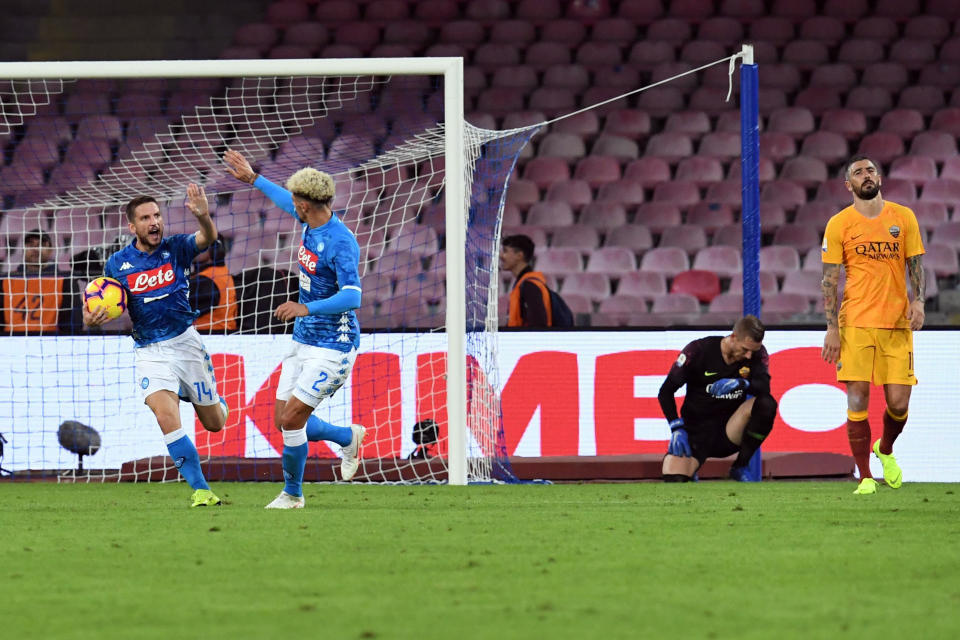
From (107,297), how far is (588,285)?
729 centimetres

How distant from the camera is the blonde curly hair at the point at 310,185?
7.38 metres

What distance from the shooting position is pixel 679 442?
10.0 m

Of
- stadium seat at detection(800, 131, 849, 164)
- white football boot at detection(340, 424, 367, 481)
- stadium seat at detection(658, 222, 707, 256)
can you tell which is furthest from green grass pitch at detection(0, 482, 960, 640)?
stadium seat at detection(800, 131, 849, 164)

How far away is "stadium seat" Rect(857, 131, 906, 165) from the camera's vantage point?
635 inches

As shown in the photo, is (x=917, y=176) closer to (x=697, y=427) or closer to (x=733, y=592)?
(x=697, y=427)

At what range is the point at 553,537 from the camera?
604 cm

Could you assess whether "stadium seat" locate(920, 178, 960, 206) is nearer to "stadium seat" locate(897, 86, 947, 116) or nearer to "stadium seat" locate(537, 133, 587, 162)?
"stadium seat" locate(897, 86, 947, 116)

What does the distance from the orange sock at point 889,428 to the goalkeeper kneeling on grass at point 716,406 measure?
1.43 metres

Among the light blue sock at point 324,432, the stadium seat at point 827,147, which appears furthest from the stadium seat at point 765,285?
the light blue sock at point 324,432

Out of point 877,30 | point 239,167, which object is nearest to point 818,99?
point 877,30

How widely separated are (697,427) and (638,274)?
4420mm

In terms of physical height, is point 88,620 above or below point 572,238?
below

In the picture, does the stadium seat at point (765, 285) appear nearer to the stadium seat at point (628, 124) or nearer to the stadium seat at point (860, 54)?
the stadium seat at point (628, 124)

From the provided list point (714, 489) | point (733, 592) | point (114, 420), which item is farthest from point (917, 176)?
point (733, 592)
